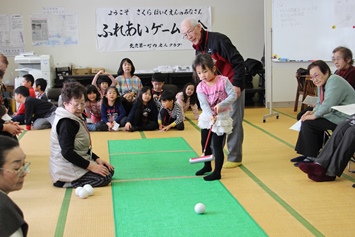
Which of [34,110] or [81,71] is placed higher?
[81,71]

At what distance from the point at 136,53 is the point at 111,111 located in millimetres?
2551

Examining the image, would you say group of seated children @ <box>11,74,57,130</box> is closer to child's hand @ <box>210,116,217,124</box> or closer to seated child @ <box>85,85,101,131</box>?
seated child @ <box>85,85,101,131</box>

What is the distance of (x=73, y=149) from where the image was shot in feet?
11.2

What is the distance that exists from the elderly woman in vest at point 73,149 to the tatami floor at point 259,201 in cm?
11

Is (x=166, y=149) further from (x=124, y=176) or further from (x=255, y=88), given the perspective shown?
(x=255, y=88)

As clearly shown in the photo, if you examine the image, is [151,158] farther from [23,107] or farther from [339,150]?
[23,107]

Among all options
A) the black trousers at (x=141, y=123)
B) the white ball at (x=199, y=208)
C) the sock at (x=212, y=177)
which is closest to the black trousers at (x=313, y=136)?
the sock at (x=212, y=177)

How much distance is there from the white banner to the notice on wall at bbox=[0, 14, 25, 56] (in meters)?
1.44

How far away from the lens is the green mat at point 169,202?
8.86 ft

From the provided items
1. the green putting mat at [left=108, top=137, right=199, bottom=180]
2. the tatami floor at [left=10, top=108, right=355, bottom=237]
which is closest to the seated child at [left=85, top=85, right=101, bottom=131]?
the green putting mat at [left=108, top=137, right=199, bottom=180]

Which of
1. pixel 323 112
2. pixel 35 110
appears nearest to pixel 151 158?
pixel 323 112

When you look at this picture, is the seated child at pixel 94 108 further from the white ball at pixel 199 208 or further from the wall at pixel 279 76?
the white ball at pixel 199 208

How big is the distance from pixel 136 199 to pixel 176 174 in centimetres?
68

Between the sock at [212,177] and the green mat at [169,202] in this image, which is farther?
the sock at [212,177]
